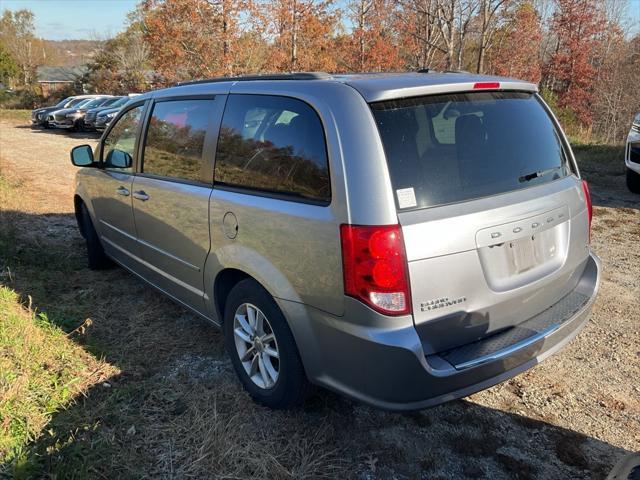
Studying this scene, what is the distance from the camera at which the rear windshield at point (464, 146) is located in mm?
2238

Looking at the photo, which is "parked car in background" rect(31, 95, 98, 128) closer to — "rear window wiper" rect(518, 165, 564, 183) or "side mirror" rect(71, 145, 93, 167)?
"side mirror" rect(71, 145, 93, 167)

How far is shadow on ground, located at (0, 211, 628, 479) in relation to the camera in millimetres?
2453

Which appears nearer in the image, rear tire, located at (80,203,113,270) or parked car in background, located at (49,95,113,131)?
rear tire, located at (80,203,113,270)

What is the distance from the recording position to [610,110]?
1141 inches

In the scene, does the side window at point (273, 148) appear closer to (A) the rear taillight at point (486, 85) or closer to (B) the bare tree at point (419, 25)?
(A) the rear taillight at point (486, 85)

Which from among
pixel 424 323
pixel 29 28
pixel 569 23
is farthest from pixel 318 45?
pixel 29 28

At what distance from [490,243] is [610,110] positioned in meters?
31.9

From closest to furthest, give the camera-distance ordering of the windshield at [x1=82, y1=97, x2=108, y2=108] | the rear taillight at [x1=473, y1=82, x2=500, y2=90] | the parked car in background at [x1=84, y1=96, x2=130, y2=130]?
the rear taillight at [x1=473, y1=82, x2=500, y2=90]
the parked car in background at [x1=84, y1=96, x2=130, y2=130]
the windshield at [x1=82, y1=97, x2=108, y2=108]

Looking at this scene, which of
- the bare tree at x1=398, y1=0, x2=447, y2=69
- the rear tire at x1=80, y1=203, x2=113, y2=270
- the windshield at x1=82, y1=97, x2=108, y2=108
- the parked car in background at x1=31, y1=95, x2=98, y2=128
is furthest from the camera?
the parked car in background at x1=31, y1=95, x2=98, y2=128

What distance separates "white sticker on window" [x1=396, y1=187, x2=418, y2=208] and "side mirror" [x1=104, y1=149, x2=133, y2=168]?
2599 millimetres

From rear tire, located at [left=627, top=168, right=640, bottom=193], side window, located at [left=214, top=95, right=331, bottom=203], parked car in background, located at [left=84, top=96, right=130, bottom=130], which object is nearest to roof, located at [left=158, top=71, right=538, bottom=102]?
side window, located at [left=214, top=95, right=331, bottom=203]

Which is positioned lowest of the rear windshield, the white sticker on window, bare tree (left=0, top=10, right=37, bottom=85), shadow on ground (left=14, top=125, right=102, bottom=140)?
shadow on ground (left=14, top=125, right=102, bottom=140)

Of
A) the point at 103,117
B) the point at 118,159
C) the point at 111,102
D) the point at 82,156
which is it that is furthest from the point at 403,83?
the point at 111,102

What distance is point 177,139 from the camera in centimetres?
347
